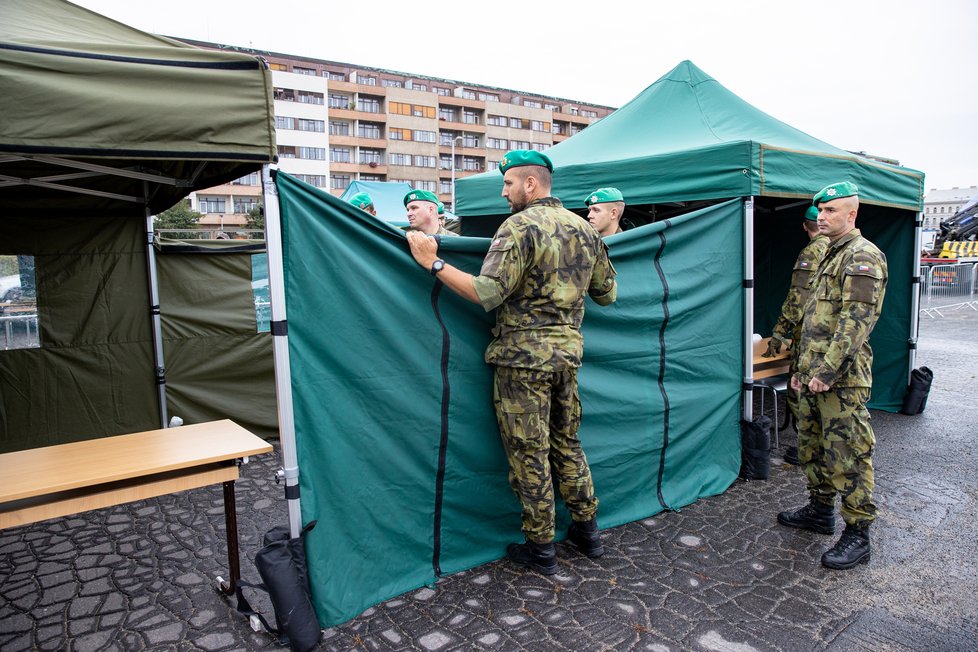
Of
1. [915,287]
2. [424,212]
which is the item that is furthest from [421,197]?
[915,287]

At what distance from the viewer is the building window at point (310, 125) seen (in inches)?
2132

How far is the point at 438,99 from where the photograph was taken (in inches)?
2490

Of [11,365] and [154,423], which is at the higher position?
[11,365]

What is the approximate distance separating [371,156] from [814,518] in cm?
6023

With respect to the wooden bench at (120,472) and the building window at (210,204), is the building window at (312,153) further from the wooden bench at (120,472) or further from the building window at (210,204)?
the wooden bench at (120,472)

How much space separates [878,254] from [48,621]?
4.66 meters

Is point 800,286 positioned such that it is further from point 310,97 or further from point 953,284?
point 310,97

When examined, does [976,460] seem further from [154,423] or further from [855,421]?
[154,423]

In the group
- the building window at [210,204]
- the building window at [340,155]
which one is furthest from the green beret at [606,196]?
the building window at [340,155]

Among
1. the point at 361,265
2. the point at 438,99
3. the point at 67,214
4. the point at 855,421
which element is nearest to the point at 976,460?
the point at 855,421

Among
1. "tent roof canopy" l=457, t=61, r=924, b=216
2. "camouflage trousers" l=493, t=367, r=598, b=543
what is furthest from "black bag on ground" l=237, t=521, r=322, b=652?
"tent roof canopy" l=457, t=61, r=924, b=216

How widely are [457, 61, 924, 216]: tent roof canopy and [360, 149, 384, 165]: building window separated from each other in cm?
5565

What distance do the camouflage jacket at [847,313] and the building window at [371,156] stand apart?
5915 cm

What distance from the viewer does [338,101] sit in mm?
58500
